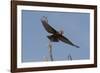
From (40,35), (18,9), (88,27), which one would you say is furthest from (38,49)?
(88,27)

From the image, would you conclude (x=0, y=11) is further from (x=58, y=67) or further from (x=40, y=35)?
(x=58, y=67)

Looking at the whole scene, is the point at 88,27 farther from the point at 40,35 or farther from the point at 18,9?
the point at 18,9

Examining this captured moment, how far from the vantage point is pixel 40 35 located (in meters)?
1.64

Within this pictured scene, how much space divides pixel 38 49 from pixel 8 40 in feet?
0.77

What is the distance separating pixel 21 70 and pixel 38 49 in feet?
0.65

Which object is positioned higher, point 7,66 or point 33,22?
point 33,22

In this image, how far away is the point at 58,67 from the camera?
1.68 metres

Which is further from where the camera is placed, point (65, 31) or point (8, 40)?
point (65, 31)

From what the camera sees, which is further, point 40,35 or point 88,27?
point 88,27

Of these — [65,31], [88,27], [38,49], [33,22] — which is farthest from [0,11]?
[88,27]

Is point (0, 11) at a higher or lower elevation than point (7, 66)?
higher

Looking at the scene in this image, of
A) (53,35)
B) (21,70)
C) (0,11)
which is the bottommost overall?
(21,70)

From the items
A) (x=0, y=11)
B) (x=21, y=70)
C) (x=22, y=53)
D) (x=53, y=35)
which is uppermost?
(x=0, y=11)

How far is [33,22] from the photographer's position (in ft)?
5.31
